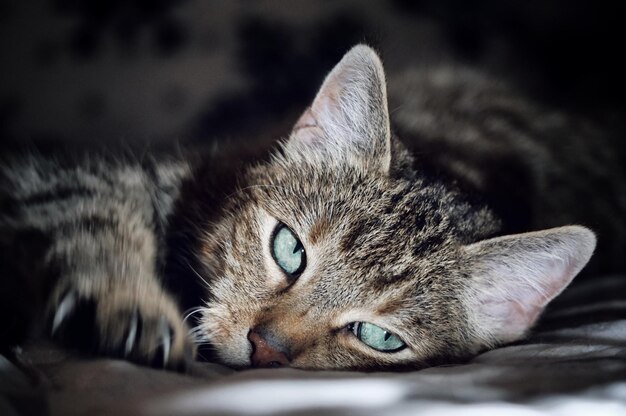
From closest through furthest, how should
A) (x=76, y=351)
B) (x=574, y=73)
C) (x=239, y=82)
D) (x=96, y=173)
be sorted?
1. (x=76, y=351)
2. (x=96, y=173)
3. (x=239, y=82)
4. (x=574, y=73)

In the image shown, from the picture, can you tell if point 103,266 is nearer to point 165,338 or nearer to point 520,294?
point 165,338

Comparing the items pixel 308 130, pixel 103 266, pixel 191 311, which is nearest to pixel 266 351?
pixel 191 311

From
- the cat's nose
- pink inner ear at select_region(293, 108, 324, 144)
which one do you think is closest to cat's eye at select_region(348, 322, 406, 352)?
the cat's nose

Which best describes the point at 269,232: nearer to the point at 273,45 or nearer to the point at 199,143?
the point at 199,143

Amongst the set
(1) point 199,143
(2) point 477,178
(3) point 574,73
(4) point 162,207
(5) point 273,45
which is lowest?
(4) point 162,207

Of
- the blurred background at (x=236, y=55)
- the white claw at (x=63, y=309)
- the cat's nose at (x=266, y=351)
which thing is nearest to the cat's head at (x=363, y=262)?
the cat's nose at (x=266, y=351)

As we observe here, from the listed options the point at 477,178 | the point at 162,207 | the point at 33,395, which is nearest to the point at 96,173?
the point at 162,207
